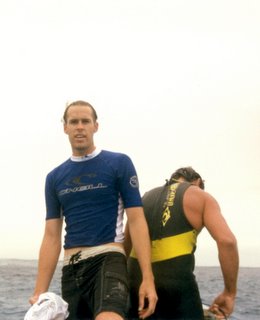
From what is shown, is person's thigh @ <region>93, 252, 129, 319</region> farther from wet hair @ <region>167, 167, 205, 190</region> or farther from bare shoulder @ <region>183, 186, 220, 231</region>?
wet hair @ <region>167, 167, 205, 190</region>

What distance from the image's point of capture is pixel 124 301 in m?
5.79

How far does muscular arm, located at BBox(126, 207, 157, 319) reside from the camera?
19.0ft

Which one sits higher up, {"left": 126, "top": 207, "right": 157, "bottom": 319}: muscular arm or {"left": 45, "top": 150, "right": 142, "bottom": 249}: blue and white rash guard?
{"left": 45, "top": 150, "right": 142, "bottom": 249}: blue and white rash guard

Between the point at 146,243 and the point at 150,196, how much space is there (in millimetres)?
1269

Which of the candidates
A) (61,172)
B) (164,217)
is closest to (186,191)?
(164,217)

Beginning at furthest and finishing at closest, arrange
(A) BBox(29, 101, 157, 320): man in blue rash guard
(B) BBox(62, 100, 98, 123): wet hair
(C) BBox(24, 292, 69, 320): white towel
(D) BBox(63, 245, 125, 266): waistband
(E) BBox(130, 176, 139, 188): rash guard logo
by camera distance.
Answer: (B) BBox(62, 100, 98, 123): wet hair → (E) BBox(130, 176, 139, 188): rash guard logo → (D) BBox(63, 245, 125, 266): waistband → (A) BBox(29, 101, 157, 320): man in blue rash guard → (C) BBox(24, 292, 69, 320): white towel

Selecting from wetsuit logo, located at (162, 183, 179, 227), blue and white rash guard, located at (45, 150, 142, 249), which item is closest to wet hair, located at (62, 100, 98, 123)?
blue and white rash guard, located at (45, 150, 142, 249)

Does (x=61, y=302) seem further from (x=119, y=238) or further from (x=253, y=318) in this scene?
(x=253, y=318)

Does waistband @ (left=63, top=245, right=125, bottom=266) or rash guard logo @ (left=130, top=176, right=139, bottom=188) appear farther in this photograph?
rash guard logo @ (left=130, top=176, right=139, bottom=188)

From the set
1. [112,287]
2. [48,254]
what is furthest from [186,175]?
[112,287]

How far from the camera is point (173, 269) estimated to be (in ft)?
22.1

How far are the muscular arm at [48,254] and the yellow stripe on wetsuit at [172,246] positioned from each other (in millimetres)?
1115

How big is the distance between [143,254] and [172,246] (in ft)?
2.80

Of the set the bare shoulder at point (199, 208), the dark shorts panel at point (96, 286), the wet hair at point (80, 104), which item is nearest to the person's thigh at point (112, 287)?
the dark shorts panel at point (96, 286)
